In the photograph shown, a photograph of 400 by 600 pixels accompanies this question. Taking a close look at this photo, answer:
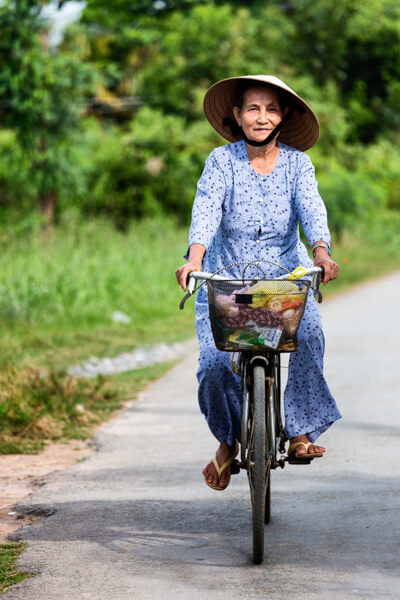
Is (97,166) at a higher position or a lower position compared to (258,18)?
lower

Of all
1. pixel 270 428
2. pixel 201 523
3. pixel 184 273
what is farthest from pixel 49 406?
pixel 184 273

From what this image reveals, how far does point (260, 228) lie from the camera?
195 inches

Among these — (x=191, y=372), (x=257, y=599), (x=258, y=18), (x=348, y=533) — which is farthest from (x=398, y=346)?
(x=258, y=18)

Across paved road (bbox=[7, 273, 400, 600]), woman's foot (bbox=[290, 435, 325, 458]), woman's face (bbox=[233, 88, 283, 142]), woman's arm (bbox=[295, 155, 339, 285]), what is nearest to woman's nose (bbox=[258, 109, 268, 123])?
woman's face (bbox=[233, 88, 283, 142])

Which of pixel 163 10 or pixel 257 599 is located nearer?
pixel 257 599

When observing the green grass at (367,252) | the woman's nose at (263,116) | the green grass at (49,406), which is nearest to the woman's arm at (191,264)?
the woman's nose at (263,116)

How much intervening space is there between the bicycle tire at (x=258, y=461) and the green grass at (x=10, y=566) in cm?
96

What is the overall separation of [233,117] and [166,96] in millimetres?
25332

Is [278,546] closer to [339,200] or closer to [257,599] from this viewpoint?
[257,599]

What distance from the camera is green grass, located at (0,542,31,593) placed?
4324mm

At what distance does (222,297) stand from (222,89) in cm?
127

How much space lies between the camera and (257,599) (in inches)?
158

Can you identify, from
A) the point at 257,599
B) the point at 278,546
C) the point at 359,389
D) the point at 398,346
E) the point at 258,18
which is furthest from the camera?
the point at 258,18

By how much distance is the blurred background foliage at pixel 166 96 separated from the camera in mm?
23234
